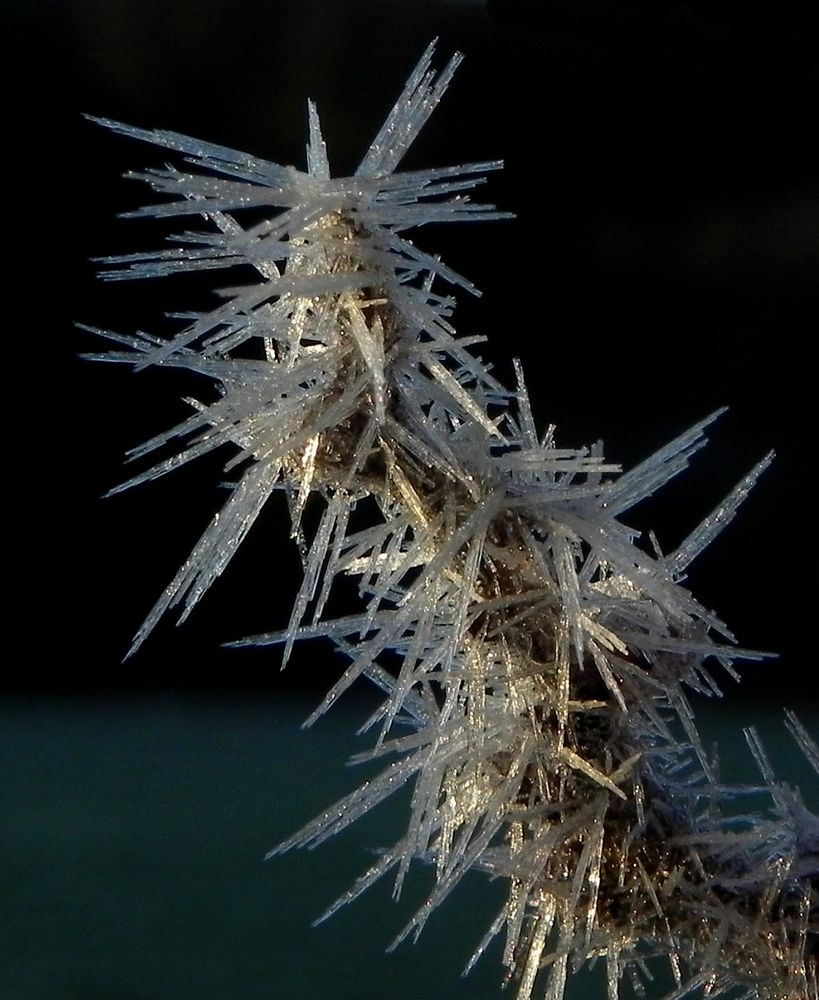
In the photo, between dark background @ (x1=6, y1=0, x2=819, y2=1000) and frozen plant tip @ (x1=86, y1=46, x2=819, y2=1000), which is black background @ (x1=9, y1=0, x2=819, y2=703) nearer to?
dark background @ (x1=6, y1=0, x2=819, y2=1000)

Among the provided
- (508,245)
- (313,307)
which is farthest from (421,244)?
(313,307)

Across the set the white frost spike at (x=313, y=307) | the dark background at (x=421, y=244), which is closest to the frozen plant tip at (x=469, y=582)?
the white frost spike at (x=313, y=307)

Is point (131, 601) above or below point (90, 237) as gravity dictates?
below

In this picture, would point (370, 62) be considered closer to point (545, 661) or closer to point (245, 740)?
point (245, 740)

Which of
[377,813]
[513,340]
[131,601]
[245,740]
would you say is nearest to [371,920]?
[377,813]

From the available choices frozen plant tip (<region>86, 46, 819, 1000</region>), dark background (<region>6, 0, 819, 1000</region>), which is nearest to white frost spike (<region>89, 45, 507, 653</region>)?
frozen plant tip (<region>86, 46, 819, 1000</region>)

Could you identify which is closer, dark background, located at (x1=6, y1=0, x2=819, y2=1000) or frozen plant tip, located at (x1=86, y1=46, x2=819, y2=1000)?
frozen plant tip, located at (x1=86, y1=46, x2=819, y2=1000)
